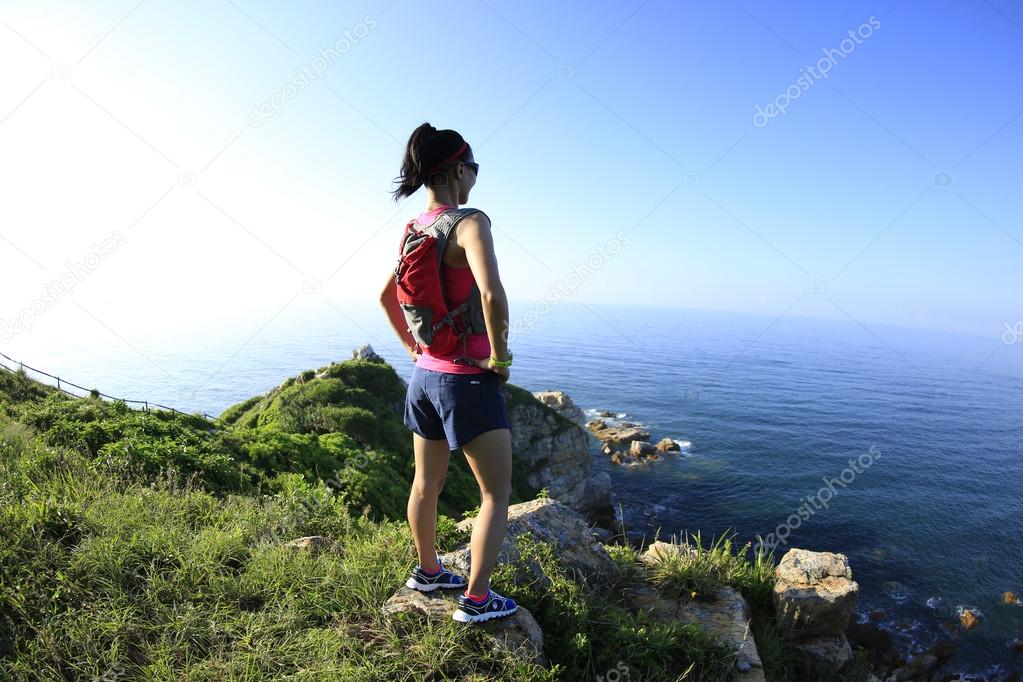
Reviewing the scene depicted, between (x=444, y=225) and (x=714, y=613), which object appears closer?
(x=444, y=225)

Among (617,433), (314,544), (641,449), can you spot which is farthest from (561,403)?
(314,544)

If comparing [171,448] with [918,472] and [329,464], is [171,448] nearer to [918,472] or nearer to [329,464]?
[329,464]

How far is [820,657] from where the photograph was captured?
17.6ft

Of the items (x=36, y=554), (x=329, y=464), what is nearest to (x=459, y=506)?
(x=329, y=464)

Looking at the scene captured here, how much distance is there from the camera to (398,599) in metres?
3.81

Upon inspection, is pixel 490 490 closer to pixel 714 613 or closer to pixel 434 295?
pixel 434 295

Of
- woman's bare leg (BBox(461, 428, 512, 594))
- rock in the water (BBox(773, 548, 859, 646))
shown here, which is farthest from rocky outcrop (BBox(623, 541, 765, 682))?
woman's bare leg (BBox(461, 428, 512, 594))

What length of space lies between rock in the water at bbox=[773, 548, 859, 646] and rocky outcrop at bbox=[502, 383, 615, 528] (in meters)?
25.8

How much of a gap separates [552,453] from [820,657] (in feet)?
91.0

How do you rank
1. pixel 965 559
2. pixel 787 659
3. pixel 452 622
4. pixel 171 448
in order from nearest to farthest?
pixel 452 622 < pixel 787 659 < pixel 171 448 < pixel 965 559

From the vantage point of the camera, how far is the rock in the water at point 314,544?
471cm

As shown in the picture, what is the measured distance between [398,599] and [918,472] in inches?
2159

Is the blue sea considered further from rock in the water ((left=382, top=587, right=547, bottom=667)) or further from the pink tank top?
the pink tank top

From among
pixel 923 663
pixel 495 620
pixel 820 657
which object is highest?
pixel 495 620
